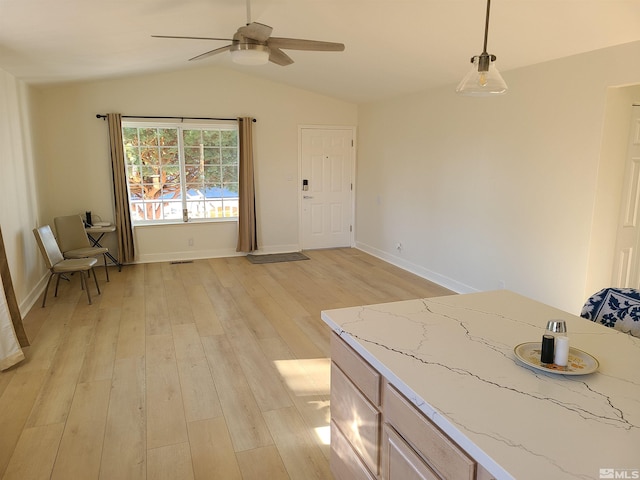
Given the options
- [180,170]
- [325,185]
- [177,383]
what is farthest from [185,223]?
[177,383]

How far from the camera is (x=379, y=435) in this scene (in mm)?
1569

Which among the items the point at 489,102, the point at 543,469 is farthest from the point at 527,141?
the point at 543,469

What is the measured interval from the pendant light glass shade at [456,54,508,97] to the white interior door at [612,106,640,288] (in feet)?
7.95

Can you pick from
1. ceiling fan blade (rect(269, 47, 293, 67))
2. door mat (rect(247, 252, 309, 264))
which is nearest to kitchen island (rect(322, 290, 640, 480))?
ceiling fan blade (rect(269, 47, 293, 67))

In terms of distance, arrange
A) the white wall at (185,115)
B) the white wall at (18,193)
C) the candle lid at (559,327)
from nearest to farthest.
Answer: the candle lid at (559,327), the white wall at (18,193), the white wall at (185,115)

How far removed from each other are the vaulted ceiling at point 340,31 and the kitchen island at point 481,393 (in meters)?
2.23

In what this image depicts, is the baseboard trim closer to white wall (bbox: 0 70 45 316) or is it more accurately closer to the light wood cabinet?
the light wood cabinet

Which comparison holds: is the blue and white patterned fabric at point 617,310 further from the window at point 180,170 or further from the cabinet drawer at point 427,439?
the window at point 180,170

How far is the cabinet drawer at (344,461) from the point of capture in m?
1.73

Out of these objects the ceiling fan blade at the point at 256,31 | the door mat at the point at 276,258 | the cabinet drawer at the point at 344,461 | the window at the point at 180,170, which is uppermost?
the ceiling fan blade at the point at 256,31

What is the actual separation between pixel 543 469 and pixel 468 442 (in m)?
0.17

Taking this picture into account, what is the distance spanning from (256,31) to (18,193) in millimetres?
3311

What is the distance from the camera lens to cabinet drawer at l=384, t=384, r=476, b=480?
3.71 feet

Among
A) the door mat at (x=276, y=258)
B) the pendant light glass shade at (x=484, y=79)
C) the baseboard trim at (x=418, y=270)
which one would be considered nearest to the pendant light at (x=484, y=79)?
the pendant light glass shade at (x=484, y=79)
